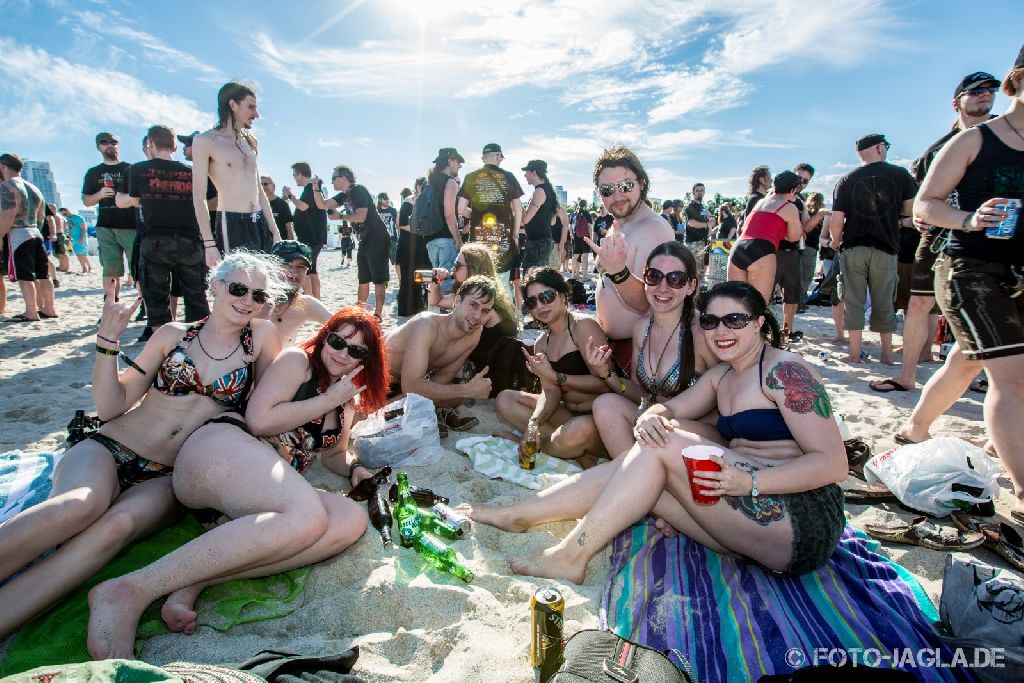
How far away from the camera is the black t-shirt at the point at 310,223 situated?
814 centimetres

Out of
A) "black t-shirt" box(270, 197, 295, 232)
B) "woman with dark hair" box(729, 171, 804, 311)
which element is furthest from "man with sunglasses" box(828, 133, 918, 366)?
"black t-shirt" box(270, 197, 295, 232)

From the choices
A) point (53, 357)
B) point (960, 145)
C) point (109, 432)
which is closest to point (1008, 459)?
point (960, 145)

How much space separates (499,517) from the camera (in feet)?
8.96

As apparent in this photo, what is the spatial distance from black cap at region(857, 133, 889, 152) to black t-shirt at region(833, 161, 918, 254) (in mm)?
197

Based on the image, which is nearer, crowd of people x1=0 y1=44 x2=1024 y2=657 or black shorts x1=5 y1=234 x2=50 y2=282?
crowd of people x1=0 y1=44 x2=1024 y2=657

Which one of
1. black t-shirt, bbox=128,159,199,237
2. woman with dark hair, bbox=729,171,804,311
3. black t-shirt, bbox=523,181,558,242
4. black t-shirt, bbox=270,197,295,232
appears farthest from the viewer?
black t-shirt, bbox=270,197,295,232

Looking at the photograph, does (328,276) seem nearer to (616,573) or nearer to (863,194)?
(863,194)

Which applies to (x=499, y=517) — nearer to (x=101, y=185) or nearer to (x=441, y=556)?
(x=441, y=556)

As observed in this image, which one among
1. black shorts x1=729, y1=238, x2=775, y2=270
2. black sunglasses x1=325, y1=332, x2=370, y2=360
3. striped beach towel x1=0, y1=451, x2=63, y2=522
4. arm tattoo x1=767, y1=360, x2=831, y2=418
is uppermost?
black shorts x1=729, y1=238, x2=775, y2=270

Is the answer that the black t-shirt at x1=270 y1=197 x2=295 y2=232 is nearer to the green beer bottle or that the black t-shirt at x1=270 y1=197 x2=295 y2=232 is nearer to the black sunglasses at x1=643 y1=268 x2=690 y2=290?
the black sunglasses at x1=643 y1=268 x2=690 y2=290

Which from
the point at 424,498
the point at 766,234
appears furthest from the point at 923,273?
the point at 424,498

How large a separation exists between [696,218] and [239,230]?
363 inches

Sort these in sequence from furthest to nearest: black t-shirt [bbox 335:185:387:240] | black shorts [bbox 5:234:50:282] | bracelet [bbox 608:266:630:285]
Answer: black t-shirt [bbox 335:185:387:240] → black shorts [bbox 5:234:50:282] → bracelet [bbox 608:266:630:285]

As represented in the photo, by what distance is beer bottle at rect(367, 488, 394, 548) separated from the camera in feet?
8.36
